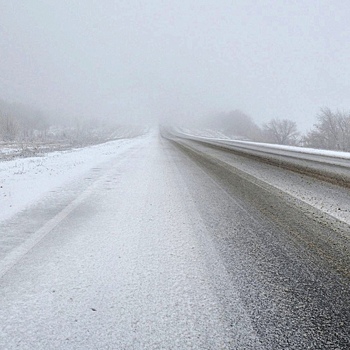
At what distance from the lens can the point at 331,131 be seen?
29.2 meters

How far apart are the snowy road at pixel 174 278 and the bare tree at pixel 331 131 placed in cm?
2945

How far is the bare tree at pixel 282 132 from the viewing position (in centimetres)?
3903

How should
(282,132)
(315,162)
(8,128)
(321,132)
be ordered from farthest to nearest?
(282,132) → (8,128) → (321,132) → (315,162)

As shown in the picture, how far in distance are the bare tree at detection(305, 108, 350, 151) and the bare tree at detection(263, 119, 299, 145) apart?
7544 mm

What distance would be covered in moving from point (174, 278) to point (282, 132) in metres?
41.7

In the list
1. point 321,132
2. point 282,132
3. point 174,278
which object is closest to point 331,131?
point 321,132

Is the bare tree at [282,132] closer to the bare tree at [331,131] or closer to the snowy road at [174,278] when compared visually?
the bare tree at [331,131]

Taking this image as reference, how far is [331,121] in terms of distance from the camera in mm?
29438

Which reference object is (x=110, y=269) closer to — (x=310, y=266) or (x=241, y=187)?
(x=310, y=266)

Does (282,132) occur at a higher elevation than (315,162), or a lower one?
higher

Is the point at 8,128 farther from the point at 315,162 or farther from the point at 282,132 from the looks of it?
the point at 282,132

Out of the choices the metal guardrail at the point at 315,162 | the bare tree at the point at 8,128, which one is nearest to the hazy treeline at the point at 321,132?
the metal guardrail at the point at 315,162

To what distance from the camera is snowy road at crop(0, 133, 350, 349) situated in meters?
1.28

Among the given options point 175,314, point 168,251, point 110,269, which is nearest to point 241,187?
point 168,251
